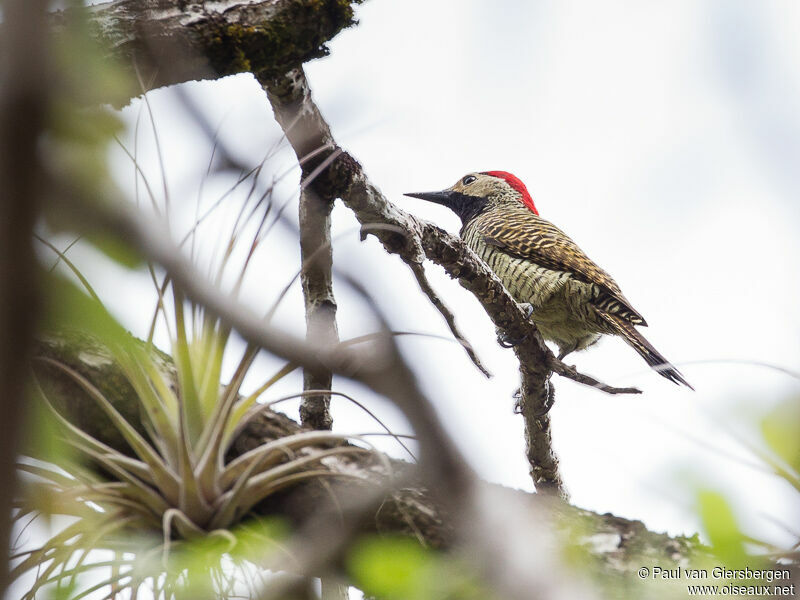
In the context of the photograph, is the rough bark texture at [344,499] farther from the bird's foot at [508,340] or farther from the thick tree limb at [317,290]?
the bird's foot at [508,340]

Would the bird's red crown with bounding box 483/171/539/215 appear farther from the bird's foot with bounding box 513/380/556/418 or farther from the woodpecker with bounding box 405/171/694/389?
the bird's foot with bounding box 513/380/556/418

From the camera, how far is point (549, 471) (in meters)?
5.41

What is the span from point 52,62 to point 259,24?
221 centimetres

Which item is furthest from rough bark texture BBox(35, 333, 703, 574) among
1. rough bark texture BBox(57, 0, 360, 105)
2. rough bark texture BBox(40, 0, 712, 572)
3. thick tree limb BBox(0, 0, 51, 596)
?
thick tree limb BBox(0, 0, 51, 596)

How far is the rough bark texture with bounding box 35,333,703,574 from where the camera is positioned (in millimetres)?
2238

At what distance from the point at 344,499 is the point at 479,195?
6.49m

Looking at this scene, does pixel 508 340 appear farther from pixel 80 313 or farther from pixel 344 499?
pixel 80 313

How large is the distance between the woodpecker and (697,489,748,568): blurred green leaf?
12.6 ft

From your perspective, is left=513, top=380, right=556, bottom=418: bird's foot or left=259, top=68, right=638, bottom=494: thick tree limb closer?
left=259, top=68, right=638, bottom=494: thick tree limb

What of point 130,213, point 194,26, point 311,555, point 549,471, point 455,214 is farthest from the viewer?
point 455,214

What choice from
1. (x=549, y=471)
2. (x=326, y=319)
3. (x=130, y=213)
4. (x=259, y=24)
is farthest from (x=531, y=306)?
(x=130, y=213)

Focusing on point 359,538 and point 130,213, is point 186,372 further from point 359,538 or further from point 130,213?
point 130,213

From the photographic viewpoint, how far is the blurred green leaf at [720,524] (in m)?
1.61

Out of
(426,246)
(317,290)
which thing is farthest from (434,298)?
(317,290)
